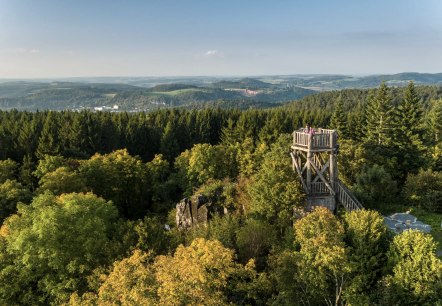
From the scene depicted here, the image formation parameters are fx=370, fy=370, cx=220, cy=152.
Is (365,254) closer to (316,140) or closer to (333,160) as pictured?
(333,160)

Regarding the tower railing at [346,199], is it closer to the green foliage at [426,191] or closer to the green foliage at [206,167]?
the green foliage at [426,191]

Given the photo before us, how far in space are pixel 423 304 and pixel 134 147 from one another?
68.1 metres

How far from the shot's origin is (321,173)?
28.2 metres

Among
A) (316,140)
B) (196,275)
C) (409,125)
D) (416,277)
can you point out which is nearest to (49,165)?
(316,140)

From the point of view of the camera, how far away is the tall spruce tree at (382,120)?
58.5 m

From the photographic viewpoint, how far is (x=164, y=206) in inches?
2158

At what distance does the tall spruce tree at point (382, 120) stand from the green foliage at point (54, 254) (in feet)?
148

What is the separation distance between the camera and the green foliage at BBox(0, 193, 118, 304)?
26344mm

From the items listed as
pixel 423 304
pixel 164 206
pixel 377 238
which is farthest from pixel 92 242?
pixel 164 206

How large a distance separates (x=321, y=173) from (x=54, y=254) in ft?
67.7

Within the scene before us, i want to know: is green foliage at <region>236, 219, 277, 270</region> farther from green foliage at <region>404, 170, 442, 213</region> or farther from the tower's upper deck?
green foliage at <region>404, 170, 442, 213</region>

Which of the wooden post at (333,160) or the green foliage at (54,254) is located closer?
the green foliage at (54,254)

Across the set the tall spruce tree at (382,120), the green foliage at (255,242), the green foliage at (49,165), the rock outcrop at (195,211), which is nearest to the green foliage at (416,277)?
the green foliage at (255,242)

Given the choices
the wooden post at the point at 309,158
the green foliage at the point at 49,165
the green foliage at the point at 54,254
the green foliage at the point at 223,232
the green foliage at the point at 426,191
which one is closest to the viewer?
the green foliage at the point at 223,232
